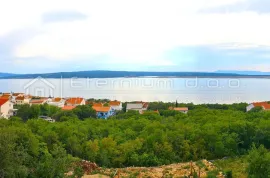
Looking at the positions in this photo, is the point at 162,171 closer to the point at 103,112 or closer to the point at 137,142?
the point at 137,142

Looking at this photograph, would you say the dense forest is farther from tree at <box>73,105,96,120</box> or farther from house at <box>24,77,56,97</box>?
house at <box>24,77,56,97</box>

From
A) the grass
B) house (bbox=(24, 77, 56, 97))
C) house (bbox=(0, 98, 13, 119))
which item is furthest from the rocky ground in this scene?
house (bbox=(24, 77, 56, 97))

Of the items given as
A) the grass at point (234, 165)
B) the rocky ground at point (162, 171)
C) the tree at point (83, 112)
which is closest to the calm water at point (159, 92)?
the tree at point (83, 112)

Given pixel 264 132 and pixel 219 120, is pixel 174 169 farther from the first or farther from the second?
pixel 219 120

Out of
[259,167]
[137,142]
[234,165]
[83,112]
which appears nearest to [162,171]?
[137,142]

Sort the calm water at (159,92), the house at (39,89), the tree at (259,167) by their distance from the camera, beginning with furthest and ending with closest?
the house at (39,89), the calm water at (159,92), the tree at (259,167)

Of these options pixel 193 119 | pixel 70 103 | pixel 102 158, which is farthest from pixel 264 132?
pixel 70 103

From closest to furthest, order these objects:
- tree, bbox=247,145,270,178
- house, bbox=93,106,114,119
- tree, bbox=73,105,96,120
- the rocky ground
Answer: tree, bbox=247,145,270,178 → the rocky ground → tree, bbox=73,105,96,120 → house, bbox=93,106,114,119

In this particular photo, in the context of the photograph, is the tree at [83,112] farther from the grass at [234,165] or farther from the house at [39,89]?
the house at [39,89]
